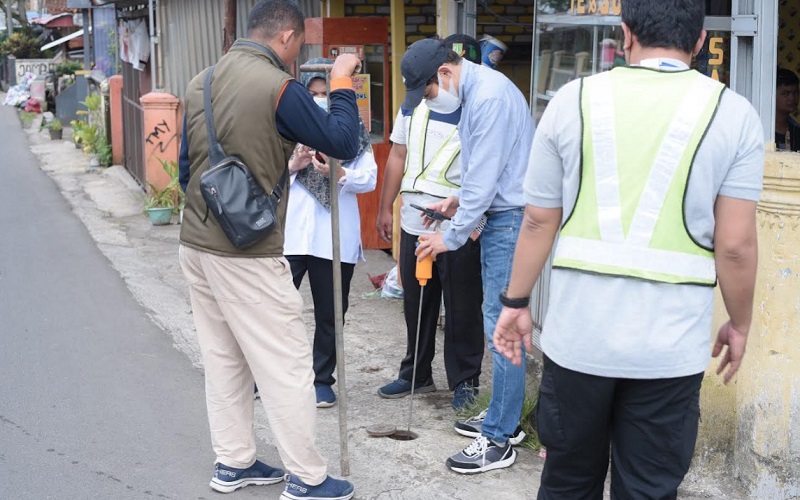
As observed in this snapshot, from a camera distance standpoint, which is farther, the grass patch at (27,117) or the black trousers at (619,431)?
the grass patch at (27,117)

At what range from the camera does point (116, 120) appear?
16406mm

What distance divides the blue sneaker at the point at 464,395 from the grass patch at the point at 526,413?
28 millimetres

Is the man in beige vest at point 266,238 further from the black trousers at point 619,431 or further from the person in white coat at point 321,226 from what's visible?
the black trousers at point 619,431

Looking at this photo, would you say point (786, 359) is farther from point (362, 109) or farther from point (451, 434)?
point (362, 109)

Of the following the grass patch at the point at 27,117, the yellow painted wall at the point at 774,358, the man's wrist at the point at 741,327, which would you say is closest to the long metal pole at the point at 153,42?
the yellow painted wall at the point at 774,358

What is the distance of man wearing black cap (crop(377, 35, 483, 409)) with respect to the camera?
5027 mm

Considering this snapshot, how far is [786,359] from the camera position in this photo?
3992mm

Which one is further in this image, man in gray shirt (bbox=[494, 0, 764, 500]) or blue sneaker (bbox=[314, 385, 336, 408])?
blue sneaker (bbox=[314, 385, 336, 408])

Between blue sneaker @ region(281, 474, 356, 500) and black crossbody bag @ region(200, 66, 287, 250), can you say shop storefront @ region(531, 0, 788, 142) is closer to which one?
black crossbody bag @ region(200, 66, 287, 250)

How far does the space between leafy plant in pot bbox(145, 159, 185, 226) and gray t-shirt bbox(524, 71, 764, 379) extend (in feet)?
28.0

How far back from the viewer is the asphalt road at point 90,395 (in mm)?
4539

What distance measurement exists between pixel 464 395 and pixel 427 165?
1.20 m

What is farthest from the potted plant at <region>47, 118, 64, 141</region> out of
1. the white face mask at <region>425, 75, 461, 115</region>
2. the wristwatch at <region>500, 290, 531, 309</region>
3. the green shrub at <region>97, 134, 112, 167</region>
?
the wristwatch at <region>500, 290, 531, 309</region>

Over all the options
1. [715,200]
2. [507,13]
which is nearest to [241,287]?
[715,200]
